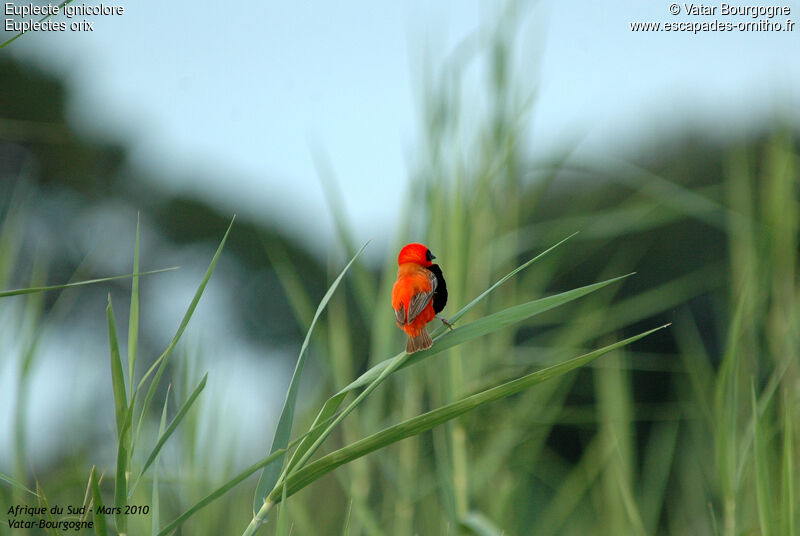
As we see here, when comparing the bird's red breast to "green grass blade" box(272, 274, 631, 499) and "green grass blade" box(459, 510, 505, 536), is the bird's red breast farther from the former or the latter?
"green grass blade" box(459, 510, 505, 536)

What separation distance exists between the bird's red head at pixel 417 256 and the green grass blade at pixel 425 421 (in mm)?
147

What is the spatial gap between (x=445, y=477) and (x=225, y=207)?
4.90 meters

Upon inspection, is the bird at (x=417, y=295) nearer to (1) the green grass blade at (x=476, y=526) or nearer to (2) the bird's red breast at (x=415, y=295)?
(2) the bird's red breast at (x=415, y=295)

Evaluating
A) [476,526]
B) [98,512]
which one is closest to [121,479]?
[98,512]

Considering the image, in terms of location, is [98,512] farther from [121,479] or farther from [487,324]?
[487,324]

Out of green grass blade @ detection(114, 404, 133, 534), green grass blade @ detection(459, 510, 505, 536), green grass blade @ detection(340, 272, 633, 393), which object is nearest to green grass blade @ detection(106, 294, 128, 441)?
green grass blade @ detection(114, 404, 133, 534)

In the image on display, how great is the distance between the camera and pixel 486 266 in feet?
2.25

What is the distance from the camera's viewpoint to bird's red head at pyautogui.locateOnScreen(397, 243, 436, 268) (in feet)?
1.54

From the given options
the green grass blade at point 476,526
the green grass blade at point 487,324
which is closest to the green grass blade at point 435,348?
the green grass blade at point 487,324

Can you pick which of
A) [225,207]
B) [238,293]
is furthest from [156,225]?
[238,293]

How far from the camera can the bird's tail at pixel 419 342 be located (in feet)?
1.25

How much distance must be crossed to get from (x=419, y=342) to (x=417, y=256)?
97 millimetres

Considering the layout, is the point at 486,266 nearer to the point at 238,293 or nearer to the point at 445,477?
the point at 445,477

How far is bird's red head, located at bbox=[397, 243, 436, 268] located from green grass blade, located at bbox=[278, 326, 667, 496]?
0.48 feet
